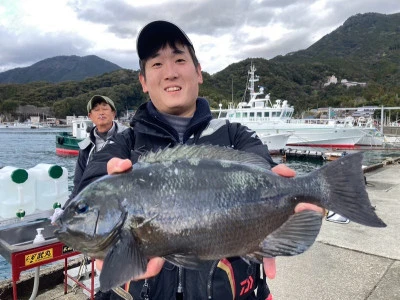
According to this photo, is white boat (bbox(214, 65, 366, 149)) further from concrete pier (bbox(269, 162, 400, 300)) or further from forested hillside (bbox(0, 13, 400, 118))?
forested hillside (bbox(0, 13, 400, 118))

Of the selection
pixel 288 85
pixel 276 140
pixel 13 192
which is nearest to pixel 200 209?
pixel 13 192

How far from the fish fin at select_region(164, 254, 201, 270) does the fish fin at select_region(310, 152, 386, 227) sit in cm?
76

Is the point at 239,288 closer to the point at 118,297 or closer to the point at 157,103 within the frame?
the point at 118,297

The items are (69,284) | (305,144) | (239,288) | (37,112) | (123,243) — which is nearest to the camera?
(123,243)

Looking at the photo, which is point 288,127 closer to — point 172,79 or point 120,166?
point 172,79

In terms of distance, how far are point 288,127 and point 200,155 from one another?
35.1 meters

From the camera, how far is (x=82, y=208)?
1585 millimetres

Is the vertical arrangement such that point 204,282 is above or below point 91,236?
below

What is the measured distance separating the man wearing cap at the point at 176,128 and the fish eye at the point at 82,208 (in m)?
0.34

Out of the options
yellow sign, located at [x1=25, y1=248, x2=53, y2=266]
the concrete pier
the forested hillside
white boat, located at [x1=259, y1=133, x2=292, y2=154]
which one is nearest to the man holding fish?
yellow sign, located at [x1=25, y1=248, x2=53, y2=266]

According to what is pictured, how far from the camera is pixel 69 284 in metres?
4.56

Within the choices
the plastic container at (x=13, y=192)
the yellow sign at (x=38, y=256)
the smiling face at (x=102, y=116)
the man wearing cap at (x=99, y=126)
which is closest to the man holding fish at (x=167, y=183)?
the yellow sign at (x=38, y=256)

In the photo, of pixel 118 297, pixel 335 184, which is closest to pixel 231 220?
pixel 335 184

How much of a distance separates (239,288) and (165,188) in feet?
2.68
